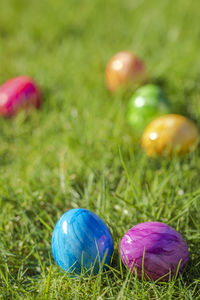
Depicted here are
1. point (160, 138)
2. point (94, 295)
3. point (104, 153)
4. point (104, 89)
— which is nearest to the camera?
point (94, 295)

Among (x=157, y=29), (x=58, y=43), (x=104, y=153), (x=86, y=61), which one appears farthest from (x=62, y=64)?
(x=104, y=153)

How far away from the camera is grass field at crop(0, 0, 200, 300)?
1530 mm

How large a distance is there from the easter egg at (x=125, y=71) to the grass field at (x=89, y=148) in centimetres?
10

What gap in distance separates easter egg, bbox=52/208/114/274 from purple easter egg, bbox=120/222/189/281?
0.09 metres

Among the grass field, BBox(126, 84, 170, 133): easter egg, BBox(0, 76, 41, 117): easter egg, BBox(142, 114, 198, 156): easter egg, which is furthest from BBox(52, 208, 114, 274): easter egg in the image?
BBox(0, 76, 41, 117): easter egg

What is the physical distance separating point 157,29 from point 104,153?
1.77 metres

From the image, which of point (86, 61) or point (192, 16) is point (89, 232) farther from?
point (192, 16)

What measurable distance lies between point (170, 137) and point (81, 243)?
0.85m

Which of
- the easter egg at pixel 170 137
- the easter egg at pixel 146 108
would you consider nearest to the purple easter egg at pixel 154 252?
the easter egg at pixel 170 137

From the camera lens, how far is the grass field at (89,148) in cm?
153

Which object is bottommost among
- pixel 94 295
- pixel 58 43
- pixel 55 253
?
pixel 94 295

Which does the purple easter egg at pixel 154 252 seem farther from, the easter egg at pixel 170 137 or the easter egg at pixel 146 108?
the easter egg at pixel 146 108

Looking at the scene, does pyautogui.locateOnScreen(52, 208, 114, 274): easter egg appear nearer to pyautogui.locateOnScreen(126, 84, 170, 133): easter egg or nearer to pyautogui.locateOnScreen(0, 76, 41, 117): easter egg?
pyautogui.locateOnScreen(126, 84, 170, 133): easter egg

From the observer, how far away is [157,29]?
3.36 meters
